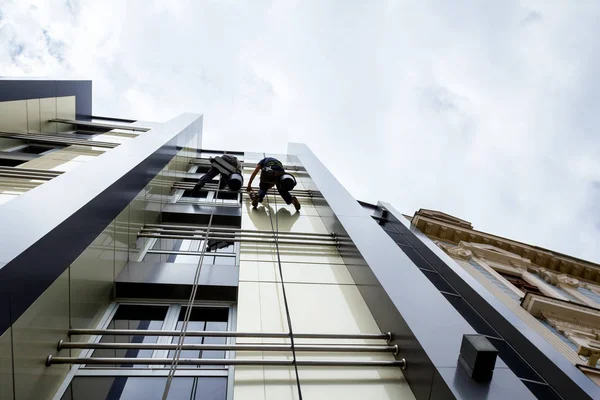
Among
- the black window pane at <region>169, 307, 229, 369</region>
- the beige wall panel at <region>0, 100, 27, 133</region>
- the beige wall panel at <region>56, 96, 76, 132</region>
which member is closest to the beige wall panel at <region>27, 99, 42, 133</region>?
the beige wall panel at <region>0, 100, 27, 133</region>

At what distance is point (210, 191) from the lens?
12.2m

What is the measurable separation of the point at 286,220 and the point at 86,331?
5313 millimetres

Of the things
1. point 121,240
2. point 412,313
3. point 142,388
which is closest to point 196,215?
point 121,240

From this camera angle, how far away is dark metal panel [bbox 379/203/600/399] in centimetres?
647

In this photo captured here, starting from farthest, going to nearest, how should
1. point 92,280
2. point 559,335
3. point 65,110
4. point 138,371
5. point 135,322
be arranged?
point 65,110 < point 559,335 < point 135,322 < point 92,280 < point 138,371

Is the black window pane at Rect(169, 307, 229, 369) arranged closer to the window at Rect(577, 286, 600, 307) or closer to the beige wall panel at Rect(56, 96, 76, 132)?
the beige wall panel at Rect(56, 96, 76, 132)

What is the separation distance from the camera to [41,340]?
11.8 feet

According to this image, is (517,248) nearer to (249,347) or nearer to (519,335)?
(519,335)

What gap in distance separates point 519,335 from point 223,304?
6348 millimetres

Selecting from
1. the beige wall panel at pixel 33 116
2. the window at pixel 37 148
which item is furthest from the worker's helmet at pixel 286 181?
the beige wall panel at pixel 33 116

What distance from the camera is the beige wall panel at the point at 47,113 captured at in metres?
13.6

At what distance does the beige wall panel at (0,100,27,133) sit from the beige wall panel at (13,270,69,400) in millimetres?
10253

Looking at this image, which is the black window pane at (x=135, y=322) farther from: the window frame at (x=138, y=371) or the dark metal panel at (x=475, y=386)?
the dark metal panel at (x=475, y=386)

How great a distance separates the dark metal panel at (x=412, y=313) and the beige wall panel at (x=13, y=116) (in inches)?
444
